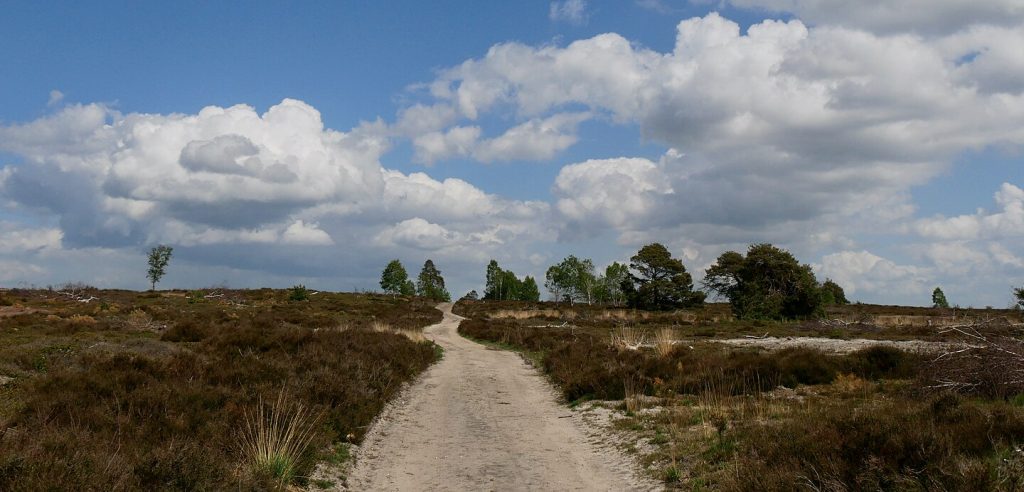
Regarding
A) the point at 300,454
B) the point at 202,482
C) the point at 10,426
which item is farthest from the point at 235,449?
the point at 10,426

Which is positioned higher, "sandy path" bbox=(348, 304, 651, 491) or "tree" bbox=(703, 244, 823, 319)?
"tree" bbox=(703, 244, 823, 319)

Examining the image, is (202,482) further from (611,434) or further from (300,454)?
(611,434)

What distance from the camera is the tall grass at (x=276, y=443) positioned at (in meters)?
8.55

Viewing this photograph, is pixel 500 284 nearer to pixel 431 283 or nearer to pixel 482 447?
pixel 431 283

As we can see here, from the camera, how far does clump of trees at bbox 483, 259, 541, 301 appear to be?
147m

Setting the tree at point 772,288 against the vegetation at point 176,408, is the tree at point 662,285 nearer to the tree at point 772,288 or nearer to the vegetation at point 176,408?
the tree at point 772,288

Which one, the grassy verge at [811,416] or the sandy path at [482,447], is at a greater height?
the grassy verge at [811,416]

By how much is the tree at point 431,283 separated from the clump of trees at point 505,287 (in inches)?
425

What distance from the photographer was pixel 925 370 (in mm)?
13633

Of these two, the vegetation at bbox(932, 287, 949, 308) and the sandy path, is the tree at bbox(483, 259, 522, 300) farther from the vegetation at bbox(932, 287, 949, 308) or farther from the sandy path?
the sandy path

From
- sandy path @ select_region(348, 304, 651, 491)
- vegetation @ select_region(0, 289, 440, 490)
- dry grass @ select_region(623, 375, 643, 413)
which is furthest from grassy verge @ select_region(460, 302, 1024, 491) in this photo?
vegetation @ select_region(0, 289, 440, 490)

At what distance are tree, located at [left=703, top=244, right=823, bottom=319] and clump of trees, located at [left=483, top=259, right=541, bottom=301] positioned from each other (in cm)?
8860

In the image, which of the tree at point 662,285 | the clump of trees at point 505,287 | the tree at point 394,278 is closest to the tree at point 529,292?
the clump of trees at point 505,287

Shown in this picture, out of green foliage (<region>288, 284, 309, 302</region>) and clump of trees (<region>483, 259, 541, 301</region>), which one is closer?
green foliage (<region>288, 284, 309, 302</region>)
